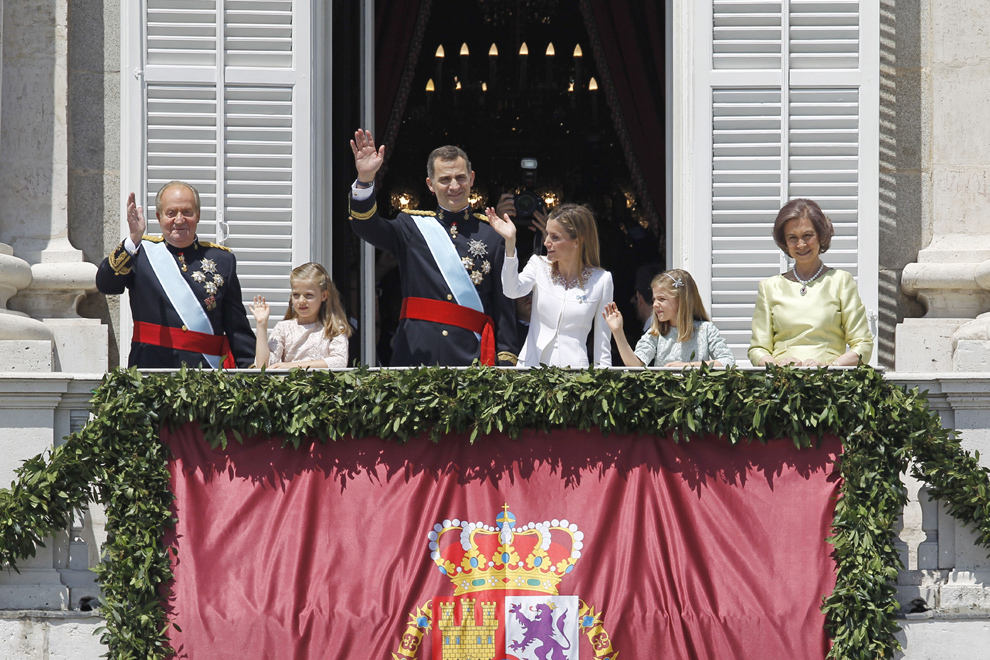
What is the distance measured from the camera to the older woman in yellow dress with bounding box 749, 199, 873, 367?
6270mm

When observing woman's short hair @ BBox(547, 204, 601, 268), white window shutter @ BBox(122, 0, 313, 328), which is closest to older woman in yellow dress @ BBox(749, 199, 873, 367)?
woman's short hair @ BBox(547, 204, 601, 268)

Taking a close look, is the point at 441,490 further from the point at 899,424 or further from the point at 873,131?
the point at 873,131

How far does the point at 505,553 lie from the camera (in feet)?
18.8

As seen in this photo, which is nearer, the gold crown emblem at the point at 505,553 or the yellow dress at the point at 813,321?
the gold crown emblem at the point at 505,553

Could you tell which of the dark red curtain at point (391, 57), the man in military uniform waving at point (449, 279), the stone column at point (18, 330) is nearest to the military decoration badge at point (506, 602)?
the man in military uniform waving at point (449, 279)

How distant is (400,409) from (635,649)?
1.33 meters

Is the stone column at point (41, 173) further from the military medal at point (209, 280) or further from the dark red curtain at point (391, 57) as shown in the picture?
the dark red curtain at point (391, 57)

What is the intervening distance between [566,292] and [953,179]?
2.61 meters

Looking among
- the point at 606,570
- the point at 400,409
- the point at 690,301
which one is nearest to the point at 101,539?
the point at 400,409

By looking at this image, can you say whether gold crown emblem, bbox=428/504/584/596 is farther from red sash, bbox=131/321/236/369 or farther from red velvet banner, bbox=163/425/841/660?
red sash, bbox=131/321/236/369

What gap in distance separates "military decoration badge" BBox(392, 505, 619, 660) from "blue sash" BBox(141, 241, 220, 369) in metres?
1.52

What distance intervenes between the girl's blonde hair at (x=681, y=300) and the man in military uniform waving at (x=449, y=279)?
2.22 feet

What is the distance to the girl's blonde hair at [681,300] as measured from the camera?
638 centimetres

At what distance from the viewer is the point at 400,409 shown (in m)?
5.75
